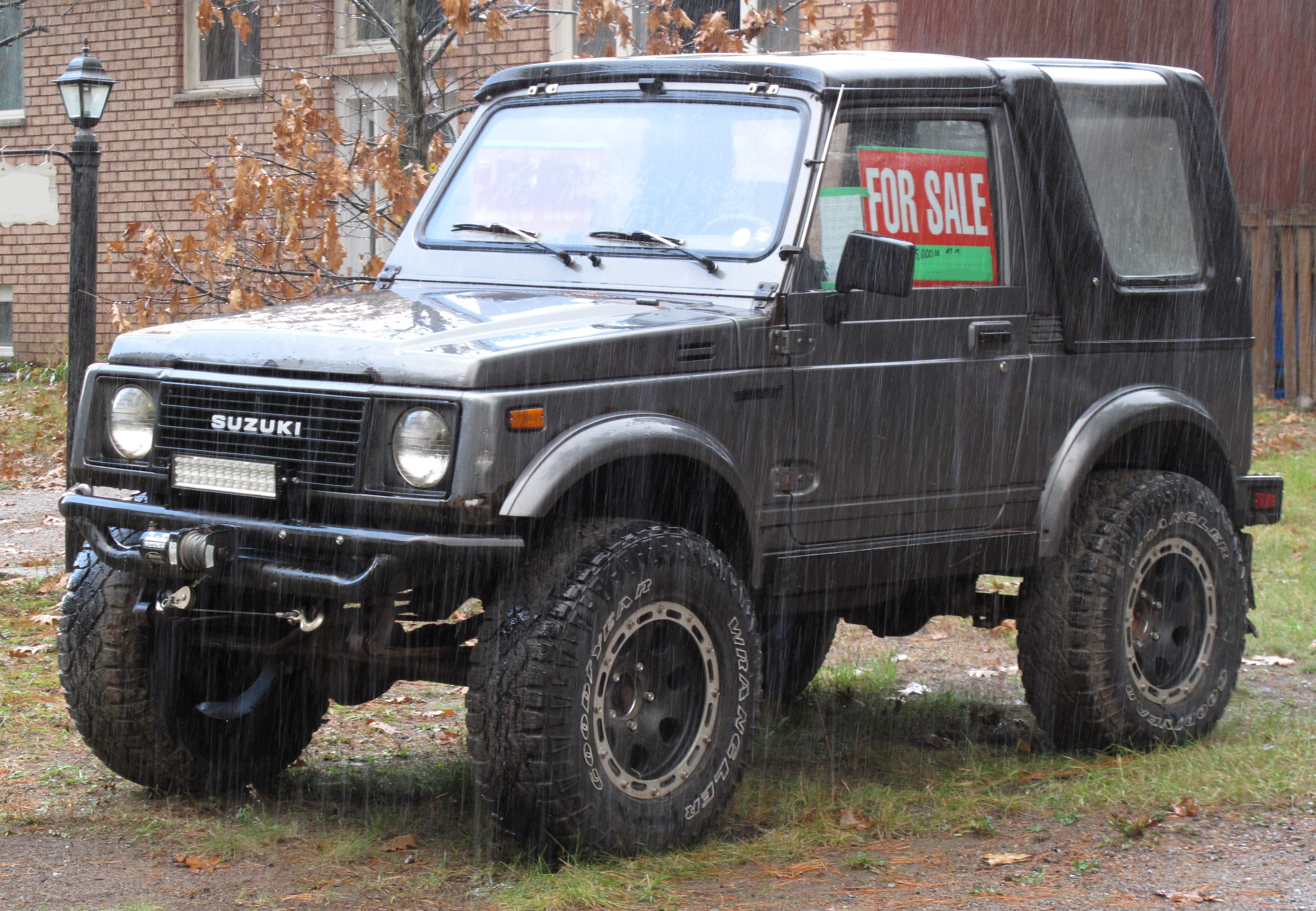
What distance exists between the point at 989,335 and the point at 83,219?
5.16 m

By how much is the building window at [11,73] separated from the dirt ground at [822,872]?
46.4 ft

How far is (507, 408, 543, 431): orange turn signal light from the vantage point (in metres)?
4.31

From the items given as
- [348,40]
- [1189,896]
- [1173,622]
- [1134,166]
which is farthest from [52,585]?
[348,40]

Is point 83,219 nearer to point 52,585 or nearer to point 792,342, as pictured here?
point 52,585

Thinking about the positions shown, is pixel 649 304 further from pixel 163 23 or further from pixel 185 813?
pixel 163 23

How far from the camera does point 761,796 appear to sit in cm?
550

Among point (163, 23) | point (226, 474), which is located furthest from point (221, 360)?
point (163, 23)

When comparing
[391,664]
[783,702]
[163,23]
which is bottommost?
[783,702]

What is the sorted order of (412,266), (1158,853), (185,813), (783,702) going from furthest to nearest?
(783,702), (412,266), (185,813), (1158,853)

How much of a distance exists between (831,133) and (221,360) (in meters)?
1.96

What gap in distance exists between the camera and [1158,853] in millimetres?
4879

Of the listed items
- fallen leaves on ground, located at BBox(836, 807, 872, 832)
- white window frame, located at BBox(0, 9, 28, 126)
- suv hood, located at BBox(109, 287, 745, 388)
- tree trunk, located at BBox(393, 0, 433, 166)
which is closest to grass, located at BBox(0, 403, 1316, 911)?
fallen leaves on ground, located at BBox(836, 807, 872, 832)

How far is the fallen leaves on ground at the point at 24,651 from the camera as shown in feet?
24.7

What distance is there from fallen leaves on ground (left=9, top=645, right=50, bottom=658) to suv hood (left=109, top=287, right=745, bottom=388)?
2.99 meters
